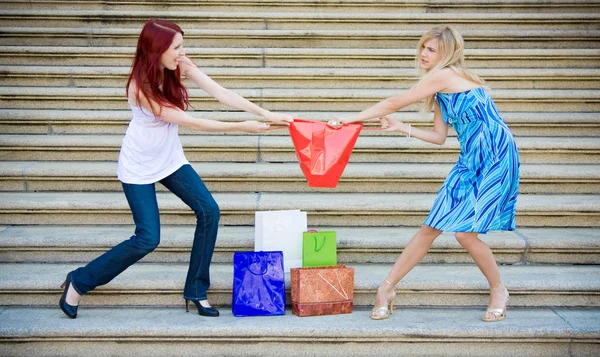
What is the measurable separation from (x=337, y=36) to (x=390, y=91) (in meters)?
0.94

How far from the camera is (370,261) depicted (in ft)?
15.1

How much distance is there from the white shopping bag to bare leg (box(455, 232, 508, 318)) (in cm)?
102

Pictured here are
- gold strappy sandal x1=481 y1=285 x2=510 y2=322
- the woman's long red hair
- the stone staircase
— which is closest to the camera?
the woman's long red hair

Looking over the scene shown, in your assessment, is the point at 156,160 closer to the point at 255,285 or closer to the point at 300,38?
the point at 255,285

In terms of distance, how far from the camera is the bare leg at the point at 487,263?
3.82 meters

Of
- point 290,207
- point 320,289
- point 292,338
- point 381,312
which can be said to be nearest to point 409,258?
point 381,312

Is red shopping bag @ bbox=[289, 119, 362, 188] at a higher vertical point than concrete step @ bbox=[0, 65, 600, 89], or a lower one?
lower

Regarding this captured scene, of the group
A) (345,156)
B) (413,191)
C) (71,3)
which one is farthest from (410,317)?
(71,3)

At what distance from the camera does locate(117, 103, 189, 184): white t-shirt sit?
12.4 feet

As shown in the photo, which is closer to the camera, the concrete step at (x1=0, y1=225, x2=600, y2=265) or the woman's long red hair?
the woman's long red hair

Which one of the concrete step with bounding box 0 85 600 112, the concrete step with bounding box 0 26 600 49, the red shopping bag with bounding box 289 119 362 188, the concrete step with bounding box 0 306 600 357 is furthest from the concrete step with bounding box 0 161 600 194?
the concrete step with bounding box 0 26 600 49

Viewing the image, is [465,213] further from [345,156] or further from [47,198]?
[47,198]

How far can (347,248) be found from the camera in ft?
15.0

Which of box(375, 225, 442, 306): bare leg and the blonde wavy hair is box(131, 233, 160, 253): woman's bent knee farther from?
the blonde wavy hair
